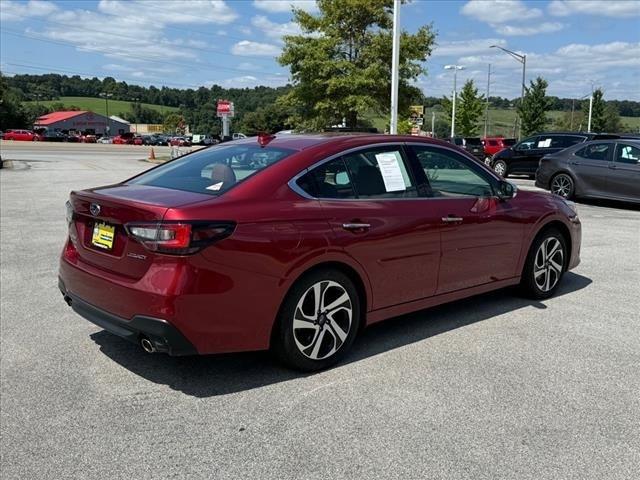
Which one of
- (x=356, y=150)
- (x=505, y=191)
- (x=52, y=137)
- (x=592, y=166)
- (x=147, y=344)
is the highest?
(x=356, y=150)

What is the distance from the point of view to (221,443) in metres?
3.23

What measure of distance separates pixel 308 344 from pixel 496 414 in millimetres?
1237

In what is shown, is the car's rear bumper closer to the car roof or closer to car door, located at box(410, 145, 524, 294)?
the car roof

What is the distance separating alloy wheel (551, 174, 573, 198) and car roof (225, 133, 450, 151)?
34.8 ft

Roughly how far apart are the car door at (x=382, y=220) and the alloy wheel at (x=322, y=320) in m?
0.26

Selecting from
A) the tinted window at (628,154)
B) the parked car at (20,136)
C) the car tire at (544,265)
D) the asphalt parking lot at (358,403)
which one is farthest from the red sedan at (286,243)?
the parked car at (20,136)

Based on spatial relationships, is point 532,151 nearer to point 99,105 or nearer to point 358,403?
point 358,403

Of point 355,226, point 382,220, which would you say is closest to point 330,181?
point 355,226

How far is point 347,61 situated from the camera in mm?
28531

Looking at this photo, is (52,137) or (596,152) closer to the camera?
(596,152)

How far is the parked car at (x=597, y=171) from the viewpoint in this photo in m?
13.3

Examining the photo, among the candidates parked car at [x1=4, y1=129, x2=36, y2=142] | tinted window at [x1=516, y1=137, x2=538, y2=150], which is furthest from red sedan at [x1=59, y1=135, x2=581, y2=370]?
parked car at [x1=4, y1=129, x2=36, y2=142]

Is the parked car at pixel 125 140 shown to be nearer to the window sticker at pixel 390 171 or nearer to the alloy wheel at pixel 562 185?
the alloy wheel at pixel 562 185

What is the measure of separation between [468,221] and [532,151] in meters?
16.9
